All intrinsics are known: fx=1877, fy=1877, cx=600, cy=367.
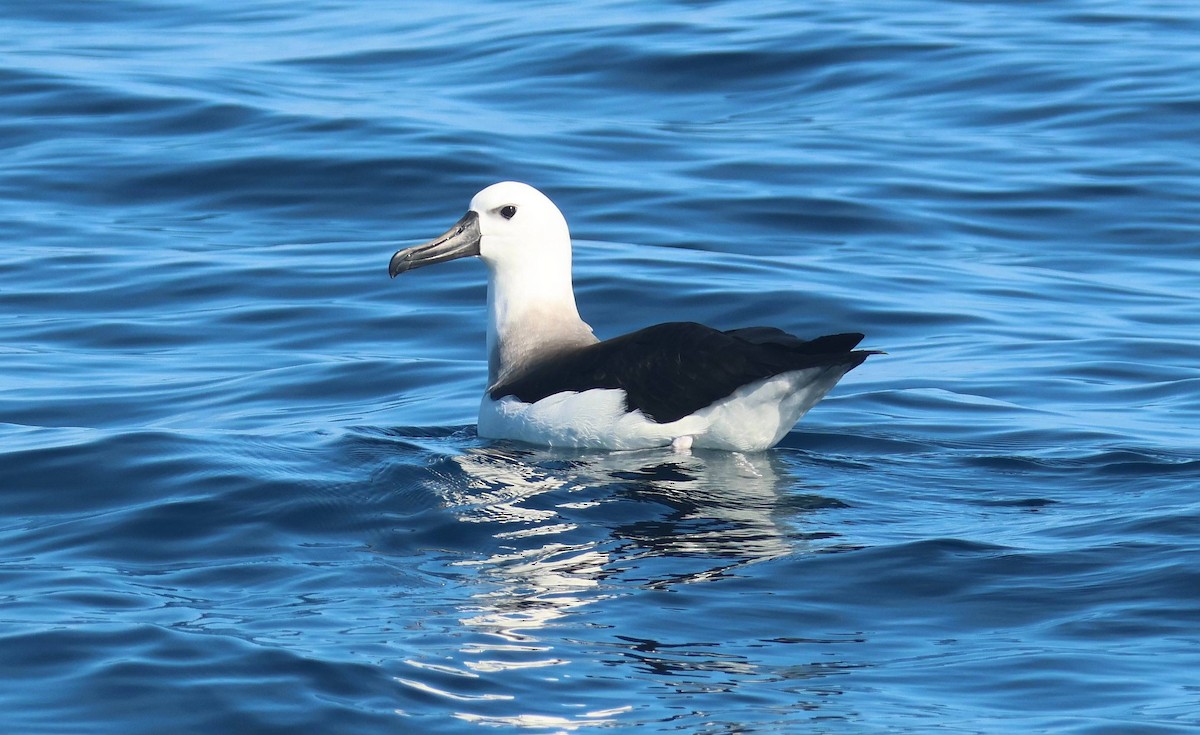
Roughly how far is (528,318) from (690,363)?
5.52 feet

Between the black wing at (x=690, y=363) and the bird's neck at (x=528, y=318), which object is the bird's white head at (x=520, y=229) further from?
the black wing at (x=690, y=363)

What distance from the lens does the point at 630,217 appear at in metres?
15.9

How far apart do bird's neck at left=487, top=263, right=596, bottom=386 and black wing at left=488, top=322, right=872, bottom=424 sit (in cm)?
95

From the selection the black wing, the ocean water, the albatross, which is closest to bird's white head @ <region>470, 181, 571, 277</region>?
the albatross

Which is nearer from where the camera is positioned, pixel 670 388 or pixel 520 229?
pixel 670 388

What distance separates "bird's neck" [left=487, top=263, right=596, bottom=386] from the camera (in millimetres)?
10344

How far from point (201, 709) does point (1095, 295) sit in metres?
9.44

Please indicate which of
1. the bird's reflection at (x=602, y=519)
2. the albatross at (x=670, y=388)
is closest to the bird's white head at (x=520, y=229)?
the albatross at (x=670, y=388)

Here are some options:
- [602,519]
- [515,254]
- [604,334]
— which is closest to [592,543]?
[602,519]

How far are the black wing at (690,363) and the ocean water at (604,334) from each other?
1.15 feet

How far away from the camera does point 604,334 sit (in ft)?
42.5

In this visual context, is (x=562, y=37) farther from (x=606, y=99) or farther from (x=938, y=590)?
(x=938, y=590)

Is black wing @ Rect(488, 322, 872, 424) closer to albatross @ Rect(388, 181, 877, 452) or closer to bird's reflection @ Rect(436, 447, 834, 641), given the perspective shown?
albatross @ Rect(388, 181, 877, 452)

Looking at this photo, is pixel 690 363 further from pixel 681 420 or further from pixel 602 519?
pixel 602 519
